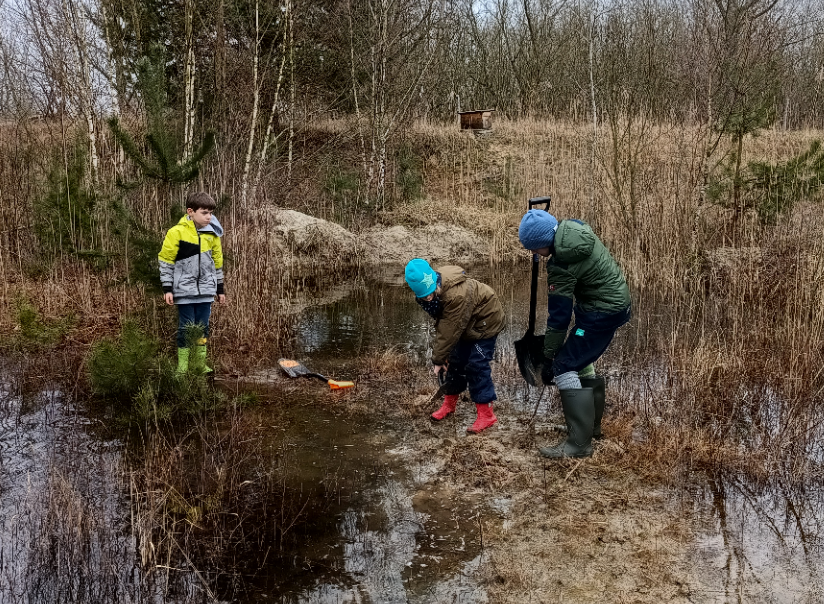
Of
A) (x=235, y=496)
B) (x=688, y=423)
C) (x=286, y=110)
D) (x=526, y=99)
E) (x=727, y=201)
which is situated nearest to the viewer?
(x=235, y=496)

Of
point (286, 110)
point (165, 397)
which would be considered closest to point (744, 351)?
point (165, 397)

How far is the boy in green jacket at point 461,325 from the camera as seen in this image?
187 inches

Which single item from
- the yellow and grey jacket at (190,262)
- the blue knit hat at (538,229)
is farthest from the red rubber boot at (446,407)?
the yellow and grey jacket at (190,262)

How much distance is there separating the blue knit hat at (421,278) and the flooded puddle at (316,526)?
3.92ft

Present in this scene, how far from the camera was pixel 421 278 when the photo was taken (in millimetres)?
4637

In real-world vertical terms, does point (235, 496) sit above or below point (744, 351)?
below

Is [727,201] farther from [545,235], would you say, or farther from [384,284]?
[545,235]

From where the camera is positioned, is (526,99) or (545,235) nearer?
(545,235)

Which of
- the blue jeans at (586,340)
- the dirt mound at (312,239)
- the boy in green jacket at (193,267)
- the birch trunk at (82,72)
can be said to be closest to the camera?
the blue jeans at (586,340)

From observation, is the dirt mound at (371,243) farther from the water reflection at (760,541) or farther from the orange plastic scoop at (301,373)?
the water reflection at (760,541)

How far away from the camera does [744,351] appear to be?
6.20 metres

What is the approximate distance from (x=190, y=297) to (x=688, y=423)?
4.12m

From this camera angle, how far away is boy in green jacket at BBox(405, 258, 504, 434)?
15.6 feet

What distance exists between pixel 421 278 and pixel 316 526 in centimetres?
171
